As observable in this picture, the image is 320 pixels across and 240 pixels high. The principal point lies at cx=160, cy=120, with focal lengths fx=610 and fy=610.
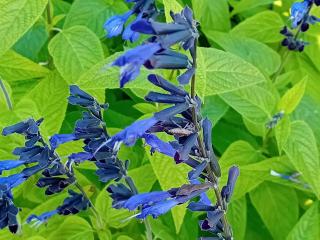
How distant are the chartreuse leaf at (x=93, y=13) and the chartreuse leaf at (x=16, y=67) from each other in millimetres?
226

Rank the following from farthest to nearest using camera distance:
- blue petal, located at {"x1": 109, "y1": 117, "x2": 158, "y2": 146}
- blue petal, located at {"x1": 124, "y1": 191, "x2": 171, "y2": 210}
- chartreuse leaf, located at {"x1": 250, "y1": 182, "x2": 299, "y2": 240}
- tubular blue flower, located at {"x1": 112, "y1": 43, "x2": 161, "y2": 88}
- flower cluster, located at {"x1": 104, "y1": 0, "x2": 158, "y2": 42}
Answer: chartreuse leaf, located at {"x1": 250, "y1": 182, "x2": 299, "y2": 240}
flower cluster, located at {"x1": 104, "y1": 0, "x2": 158, "y2": 42}
blue petal, located at {"x1": 124, "y1": 191, "x2": 171, "y2": 210}
blue petal, located at {"x1": 109, "y1": 117, "x2": 158, "y2": 146}
tubular blue flower, located at {"x1": 112, "y1": 43, "x2": 161, "y2": 88}

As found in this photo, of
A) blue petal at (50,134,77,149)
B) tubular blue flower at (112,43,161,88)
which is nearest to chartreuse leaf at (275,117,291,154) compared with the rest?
blue petal at (50,134,77,149)

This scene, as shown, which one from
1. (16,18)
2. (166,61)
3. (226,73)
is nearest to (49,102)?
(16,18)

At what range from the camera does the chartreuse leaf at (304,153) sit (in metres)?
1.63

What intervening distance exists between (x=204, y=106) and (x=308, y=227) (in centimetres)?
46

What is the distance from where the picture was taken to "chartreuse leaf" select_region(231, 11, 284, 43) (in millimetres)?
2074

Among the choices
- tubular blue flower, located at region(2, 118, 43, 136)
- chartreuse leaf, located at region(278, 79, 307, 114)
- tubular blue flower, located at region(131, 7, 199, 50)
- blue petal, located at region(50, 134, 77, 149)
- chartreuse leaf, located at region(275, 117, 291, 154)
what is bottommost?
chartreuse leaf, located at region(275, 117, 291, 154)

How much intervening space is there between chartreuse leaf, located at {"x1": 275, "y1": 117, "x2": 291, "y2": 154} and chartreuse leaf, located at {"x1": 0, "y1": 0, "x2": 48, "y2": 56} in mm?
729

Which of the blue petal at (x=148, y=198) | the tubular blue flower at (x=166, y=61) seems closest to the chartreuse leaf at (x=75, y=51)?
the blue petal at (x=148, y=198)

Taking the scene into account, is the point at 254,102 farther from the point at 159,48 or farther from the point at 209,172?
the point at 159,48

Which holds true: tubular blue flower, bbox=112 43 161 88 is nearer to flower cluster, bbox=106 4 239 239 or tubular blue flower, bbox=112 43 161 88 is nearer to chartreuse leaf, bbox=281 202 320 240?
flower cluster, bbox=106 4 239 239

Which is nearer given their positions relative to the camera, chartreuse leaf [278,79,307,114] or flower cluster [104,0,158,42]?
flower cluster [104,0,158,42]

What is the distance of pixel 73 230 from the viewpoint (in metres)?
1.60

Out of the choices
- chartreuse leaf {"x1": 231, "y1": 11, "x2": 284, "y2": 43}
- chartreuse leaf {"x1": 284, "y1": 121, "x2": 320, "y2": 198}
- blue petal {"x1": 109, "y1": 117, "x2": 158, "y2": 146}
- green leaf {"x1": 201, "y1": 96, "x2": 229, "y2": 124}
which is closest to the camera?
blue petal {"x1": 109, "y1": 117, "x2": 158, "y2": 146}
